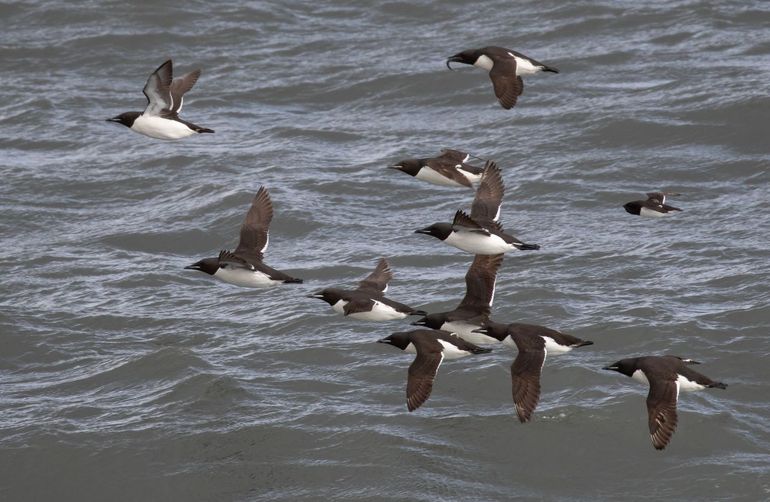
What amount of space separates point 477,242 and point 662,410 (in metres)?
2.99

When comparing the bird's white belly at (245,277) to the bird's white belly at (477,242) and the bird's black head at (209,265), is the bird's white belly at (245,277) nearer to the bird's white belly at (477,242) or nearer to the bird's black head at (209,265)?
the bird's black head at (209,265)

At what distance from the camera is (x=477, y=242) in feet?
53.5

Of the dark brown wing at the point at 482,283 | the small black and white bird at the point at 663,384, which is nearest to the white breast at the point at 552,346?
the small black and white bird at the point at 663,384

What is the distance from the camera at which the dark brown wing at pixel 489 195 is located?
1700 cm

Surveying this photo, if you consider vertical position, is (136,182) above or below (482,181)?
below

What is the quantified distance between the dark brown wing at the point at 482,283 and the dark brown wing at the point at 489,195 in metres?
0.56

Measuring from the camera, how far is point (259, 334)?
768 inches

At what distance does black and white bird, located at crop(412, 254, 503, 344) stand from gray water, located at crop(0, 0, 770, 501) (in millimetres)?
1005

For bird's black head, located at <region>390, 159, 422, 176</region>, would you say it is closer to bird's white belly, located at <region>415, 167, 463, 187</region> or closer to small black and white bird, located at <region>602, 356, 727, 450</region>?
bird's white belly, located at <region>415, 167, 463, 187</region>

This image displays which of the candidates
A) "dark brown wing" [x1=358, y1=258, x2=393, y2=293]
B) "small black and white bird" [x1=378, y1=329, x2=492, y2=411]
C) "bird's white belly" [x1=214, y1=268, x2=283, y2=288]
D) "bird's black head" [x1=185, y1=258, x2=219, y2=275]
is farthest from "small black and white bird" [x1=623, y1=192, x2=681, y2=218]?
"bird's black head" [x1=185, y1=258, x2=219, y2=275]

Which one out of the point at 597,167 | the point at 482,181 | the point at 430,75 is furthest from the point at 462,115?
the point at 482,181

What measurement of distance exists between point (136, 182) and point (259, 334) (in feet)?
19.4

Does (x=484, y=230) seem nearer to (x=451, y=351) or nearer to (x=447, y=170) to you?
(x=447, y=170)

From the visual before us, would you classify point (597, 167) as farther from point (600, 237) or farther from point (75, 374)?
point (75, 374)
